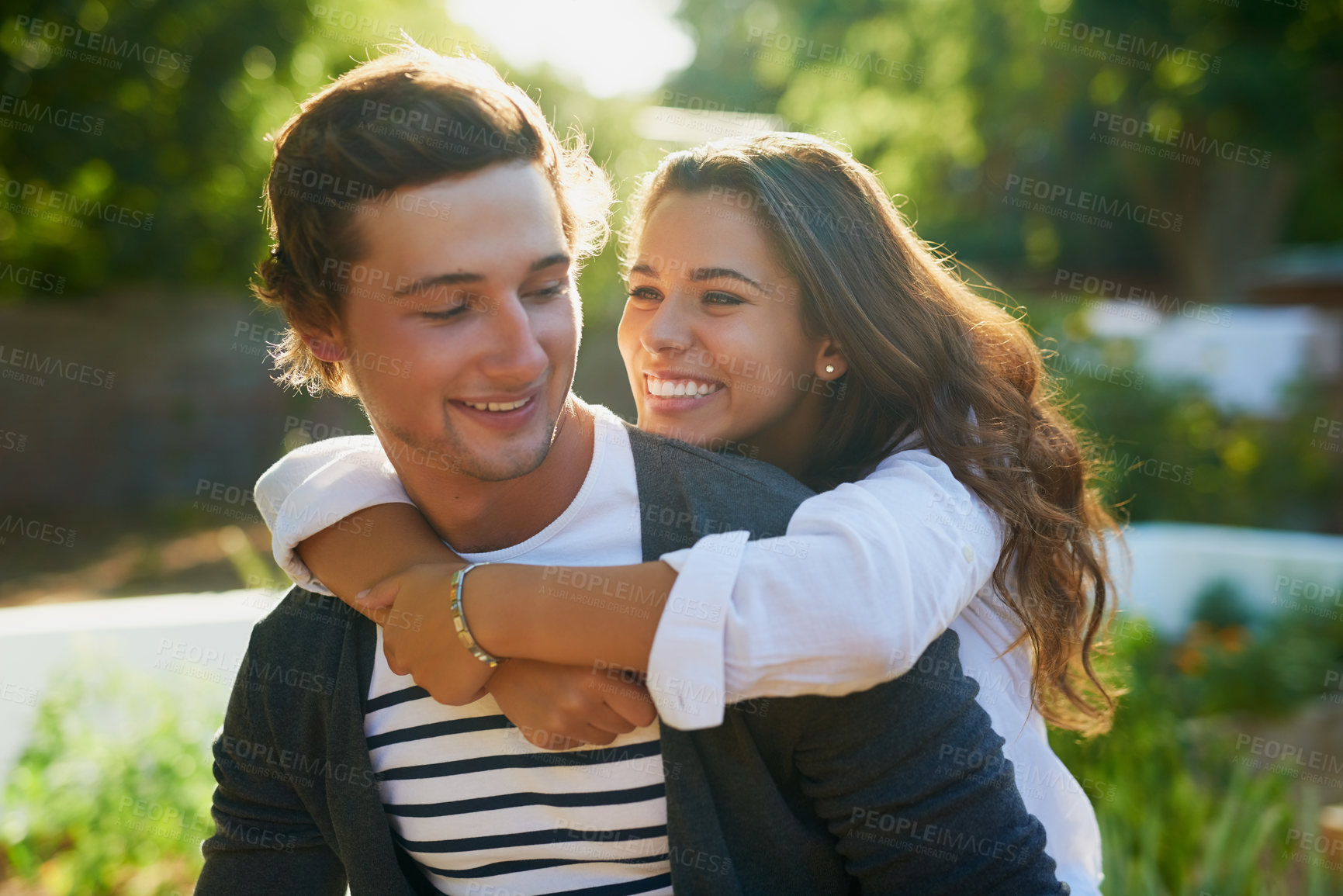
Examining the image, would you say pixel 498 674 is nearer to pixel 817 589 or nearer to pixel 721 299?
pixel 817 589

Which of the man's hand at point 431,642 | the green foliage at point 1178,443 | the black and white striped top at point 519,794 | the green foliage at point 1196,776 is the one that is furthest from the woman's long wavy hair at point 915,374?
the green foliage at point 1178,443

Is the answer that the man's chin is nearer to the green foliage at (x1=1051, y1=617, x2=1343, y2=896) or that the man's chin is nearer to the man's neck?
the man's neck

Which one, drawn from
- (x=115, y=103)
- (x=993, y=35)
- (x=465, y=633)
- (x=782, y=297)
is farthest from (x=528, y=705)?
(x=993, y=35)

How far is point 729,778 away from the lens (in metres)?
1.74

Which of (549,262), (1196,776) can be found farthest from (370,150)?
(1196,776)

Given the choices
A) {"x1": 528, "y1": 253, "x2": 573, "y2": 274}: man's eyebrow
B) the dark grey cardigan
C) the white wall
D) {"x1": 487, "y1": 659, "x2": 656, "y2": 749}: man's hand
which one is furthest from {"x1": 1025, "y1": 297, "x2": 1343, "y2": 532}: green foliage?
{"x1": 487, "y1": 659, "x2": 656, "y2": 749}: man's hand

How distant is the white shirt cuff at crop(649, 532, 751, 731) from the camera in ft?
4.73

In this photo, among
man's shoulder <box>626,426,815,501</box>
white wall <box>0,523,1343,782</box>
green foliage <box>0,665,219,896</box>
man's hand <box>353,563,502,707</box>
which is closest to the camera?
man's hand <box>353,563,502,707</box>

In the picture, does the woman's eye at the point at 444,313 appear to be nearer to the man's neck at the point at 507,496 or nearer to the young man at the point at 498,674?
the young man at the point at 498,674

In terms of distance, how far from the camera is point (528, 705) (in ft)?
5.48

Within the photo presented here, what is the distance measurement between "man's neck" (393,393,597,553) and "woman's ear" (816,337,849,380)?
603mm

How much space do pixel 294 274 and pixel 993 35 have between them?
973 cm

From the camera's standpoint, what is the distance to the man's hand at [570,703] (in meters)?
1.64

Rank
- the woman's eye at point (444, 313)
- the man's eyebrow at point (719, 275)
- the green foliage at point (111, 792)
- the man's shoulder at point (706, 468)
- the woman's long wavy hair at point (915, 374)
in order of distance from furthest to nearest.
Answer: the green foliage at point (111, 792), the man's eyebrow at point (719, 275), the woman's long wavy hair at point (915, 374), the man's shoulder at point (706, 468), the woman's eye at point (444, 313)
